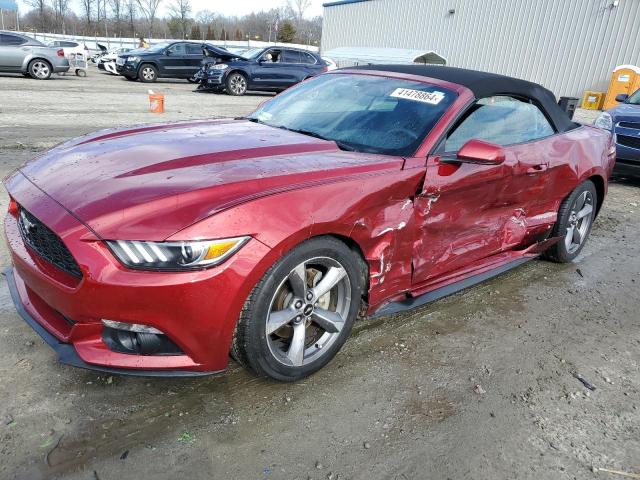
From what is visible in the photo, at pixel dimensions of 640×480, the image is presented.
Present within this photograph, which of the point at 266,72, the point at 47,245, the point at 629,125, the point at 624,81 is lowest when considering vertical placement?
the point at 47,245

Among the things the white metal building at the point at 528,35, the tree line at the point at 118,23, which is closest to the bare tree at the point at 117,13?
the tree line at the point at 118,23

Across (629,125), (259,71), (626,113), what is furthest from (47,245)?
(259,71)

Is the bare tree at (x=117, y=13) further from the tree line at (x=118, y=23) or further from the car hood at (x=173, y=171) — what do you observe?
the car hood at (x=173, y=171)

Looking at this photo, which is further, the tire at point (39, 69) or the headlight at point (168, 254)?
the tire at point (39, 69)

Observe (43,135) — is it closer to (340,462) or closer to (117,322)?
(117,322)

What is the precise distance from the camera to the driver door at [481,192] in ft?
9.66

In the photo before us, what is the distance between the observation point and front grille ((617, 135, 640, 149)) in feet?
23.6

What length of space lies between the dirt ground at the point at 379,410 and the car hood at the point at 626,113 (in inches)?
195

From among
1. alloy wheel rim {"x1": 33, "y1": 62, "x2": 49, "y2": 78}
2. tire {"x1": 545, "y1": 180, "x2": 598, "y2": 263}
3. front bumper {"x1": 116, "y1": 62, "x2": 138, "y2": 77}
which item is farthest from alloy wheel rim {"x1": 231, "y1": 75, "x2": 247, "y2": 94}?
tire {"x1": 545, "y1": 180, "x2": 598, "y2": 263}

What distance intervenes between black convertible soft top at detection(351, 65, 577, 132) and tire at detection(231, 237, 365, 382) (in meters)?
1.54

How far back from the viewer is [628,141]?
7.28 metres

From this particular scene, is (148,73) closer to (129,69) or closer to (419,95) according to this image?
(129,69)

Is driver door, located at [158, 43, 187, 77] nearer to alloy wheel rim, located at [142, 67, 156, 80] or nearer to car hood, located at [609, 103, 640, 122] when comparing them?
alloy wheel rim, located at [142, 67, 156, 80]

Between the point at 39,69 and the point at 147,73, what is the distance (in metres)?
3.81
